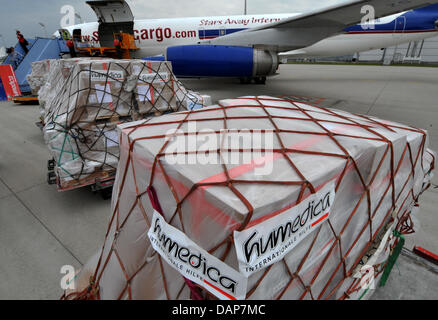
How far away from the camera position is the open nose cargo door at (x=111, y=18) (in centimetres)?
1386

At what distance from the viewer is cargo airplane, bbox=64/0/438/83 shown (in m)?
8.18

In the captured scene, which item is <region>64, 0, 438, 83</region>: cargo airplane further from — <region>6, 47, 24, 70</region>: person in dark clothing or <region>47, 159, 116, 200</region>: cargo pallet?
<region>47, 159, 116, 200</region>: cargo pallet

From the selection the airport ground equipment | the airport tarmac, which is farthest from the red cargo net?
the airport ground equipment

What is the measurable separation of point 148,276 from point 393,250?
9.04 feet

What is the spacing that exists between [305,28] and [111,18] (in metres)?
12.8

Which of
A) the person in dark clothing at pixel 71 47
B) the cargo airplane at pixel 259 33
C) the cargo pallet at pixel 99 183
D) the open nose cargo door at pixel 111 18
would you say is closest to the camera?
the cargo pallet at pixel 99 183

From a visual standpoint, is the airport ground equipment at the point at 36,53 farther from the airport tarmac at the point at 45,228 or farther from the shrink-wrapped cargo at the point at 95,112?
the shrink-wrapped cargo at the point at 95,112

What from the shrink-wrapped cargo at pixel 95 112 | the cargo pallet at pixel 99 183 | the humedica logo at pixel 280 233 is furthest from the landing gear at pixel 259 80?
the humedica logo at pixel 280 233

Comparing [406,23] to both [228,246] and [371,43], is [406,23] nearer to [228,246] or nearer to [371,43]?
[371,43]

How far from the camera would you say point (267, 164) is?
1.68 meters

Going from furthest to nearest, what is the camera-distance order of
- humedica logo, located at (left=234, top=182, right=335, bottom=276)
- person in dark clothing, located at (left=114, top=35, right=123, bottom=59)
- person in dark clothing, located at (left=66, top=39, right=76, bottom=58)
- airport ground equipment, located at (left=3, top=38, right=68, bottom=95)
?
airport ground equipment, located at (left=3, top=38, right=68, bottom=95) < person in dark clothing, located at (left=66, top=39, right=76, bottom=58) < person in dark clothing, located at (left=114, top=35, right=123, bottom=59) < humedica logo, located at (left=234, top=182, right=335, bottom=276)

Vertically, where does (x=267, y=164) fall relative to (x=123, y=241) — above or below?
above

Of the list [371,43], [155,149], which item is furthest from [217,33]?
[155,149]

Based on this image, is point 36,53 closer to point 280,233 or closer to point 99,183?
point 99,183
